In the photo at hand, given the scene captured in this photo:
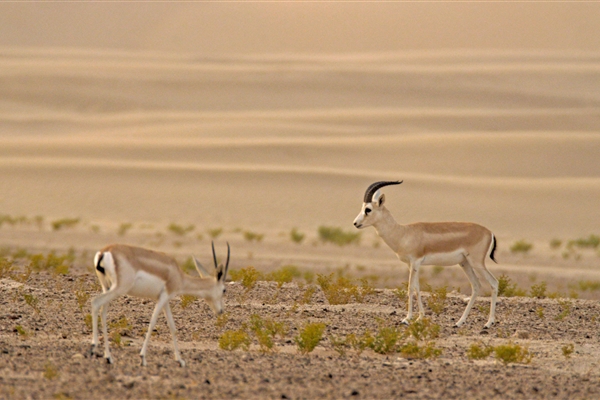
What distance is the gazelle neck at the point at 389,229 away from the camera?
1383 cm

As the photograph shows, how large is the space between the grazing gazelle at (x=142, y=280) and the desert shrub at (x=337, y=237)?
776 inches

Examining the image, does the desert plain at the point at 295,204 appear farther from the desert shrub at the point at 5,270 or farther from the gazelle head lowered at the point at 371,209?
the gazelle head lowered at the point at 371,209

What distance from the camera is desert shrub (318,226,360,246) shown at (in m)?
29.7

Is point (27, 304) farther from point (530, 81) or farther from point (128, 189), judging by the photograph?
point (530, 81)

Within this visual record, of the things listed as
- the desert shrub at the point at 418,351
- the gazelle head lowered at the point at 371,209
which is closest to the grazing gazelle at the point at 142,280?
the desert shrub at the point at 418,351

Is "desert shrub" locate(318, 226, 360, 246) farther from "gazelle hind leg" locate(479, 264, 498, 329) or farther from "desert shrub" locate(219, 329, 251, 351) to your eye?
"desert shrub" locate(219, 329, 251, 351)

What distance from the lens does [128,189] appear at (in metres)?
40.4

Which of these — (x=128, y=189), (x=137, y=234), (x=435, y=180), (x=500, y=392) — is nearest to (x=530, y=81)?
(x=435, y=180)

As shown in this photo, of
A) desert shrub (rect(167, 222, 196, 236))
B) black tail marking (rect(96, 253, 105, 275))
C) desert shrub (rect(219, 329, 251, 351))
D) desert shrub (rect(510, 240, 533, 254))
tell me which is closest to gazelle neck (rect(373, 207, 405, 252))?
desert shrub (rect(219, 329, 251, 351))

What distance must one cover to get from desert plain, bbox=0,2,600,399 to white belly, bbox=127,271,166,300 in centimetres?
80

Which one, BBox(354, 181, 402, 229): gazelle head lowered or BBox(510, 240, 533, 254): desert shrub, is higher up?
BBox(354, 181, 402, 229): gazelle head lowered

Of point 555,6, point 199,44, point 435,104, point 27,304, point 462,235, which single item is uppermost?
point 555,6

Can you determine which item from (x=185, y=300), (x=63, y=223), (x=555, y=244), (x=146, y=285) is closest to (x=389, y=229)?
(x=185, y=300)

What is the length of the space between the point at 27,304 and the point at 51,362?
4459mm
